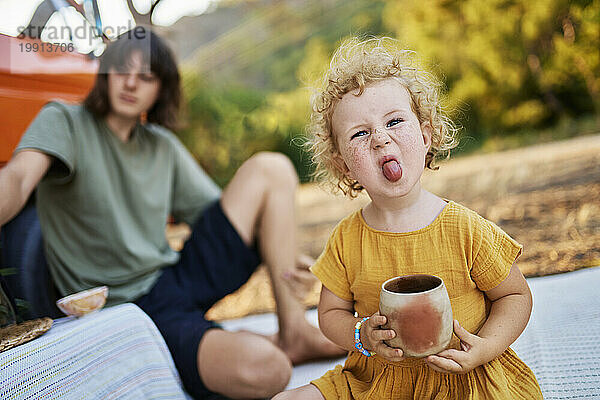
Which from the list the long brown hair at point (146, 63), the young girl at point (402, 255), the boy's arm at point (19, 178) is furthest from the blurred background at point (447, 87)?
the young girl at point (402, 255)

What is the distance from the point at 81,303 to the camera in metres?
1.31

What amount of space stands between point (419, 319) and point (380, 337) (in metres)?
0.08

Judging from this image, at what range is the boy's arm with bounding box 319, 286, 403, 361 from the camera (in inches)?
33.0

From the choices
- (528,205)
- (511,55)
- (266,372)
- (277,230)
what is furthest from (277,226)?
(511,55)

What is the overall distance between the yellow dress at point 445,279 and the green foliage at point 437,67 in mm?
1829

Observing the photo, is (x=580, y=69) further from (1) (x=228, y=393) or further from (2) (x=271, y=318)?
(1) (x=228, y=393)

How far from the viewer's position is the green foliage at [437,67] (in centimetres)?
390

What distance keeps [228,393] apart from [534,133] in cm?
363

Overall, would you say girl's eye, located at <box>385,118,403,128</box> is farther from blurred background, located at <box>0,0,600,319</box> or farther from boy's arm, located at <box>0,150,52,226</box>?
blurred background, located at <box>0,0,600,319</box>

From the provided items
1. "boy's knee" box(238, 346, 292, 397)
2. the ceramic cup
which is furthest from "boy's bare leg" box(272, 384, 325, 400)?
"boy's knee" box(238, 346, 292, 397)

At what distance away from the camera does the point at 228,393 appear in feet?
4.64

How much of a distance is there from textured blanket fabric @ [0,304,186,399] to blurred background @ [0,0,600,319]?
37.4 inches

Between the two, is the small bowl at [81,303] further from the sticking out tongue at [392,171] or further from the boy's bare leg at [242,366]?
the sticking out tongue at [392,171]

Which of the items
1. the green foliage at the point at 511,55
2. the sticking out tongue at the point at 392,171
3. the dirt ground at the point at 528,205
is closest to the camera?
the sticking out tongue at the point at 392,171
